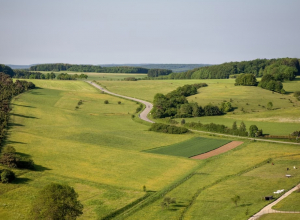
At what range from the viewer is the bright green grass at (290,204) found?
4584 cm

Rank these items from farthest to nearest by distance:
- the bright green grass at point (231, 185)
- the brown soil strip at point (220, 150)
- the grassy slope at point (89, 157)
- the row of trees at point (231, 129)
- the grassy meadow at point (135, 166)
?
the row of trees at point (231, 129) → the brown soil strip at point (220, 150) → the grassy slope at point (89, 157) → the grassy meadow at point (135, 166) → the bright green grass at point (231, 185)

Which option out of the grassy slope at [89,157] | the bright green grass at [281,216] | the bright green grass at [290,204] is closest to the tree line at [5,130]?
the grassy slope at [89,157]

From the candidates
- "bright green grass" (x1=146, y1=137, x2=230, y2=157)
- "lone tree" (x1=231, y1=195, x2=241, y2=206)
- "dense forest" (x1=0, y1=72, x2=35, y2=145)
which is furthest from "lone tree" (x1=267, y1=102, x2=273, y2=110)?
"lone tree" (x1=231, y1=195, x2=241, y2=206)

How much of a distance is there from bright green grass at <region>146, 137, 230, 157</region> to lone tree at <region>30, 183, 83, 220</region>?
3944 cm

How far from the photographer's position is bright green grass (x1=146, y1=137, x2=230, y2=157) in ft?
268

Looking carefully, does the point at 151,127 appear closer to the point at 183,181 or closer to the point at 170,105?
the point at 170,105

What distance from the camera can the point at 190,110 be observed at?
127438 mm

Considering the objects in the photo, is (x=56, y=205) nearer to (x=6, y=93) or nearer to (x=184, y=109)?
(x=184, y=109)

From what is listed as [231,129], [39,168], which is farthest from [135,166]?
[231,129]

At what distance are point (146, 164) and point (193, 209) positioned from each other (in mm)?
23388

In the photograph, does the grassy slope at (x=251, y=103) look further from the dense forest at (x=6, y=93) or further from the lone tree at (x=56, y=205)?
the lone tree at (x=56, y=205)

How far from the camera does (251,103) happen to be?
458 ft

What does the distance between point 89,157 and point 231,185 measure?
29.5 meters

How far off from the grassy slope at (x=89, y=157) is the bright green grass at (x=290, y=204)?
18.6 metres
